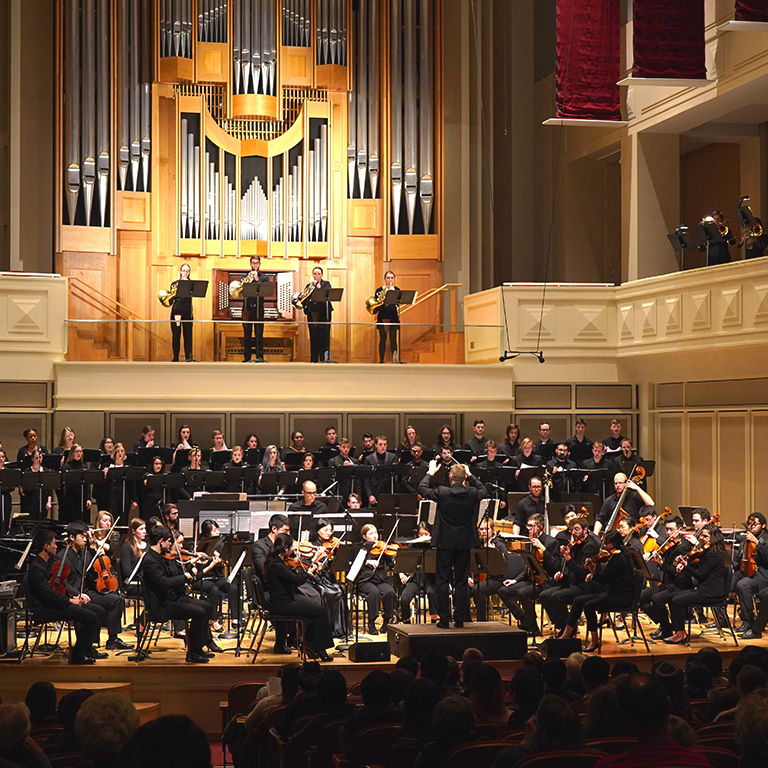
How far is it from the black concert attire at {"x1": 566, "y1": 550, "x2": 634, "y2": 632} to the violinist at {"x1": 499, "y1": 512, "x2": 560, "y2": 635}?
68 cm

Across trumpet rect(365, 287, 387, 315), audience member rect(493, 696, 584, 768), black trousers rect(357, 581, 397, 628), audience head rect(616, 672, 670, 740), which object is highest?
trumpet rect(365, 287, 387, 315)

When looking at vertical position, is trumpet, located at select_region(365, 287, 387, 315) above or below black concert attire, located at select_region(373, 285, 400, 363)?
above

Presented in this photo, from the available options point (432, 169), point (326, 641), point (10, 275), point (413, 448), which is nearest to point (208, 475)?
point (413, 448)

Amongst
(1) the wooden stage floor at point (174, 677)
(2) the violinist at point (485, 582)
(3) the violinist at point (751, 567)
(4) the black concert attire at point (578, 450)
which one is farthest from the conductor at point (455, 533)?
(4) the black concert attire at point (578, 450)

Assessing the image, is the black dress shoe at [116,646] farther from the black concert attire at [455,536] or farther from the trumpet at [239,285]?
the trumpet at [239,285]

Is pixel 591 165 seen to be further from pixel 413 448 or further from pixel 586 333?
pixel 413 448

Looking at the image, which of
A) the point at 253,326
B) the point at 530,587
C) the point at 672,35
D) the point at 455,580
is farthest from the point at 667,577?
the point at 253,326

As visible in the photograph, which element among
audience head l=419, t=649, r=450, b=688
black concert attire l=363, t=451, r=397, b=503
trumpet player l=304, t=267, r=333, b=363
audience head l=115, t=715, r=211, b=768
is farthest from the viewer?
trumpet player l=304, t=267, r=333, b=363

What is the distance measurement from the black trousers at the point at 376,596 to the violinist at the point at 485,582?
2.42 ft

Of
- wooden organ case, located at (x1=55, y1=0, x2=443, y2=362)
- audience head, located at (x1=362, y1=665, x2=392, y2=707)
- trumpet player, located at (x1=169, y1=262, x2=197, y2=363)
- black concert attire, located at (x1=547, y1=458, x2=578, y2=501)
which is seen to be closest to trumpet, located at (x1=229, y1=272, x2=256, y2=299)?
trumpet player, located at (x1=169, y1=262, x2=197, y2=363)

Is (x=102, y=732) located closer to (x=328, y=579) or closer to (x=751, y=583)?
(x=328, y=579)

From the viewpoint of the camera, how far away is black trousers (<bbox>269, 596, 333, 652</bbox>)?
8617 mm

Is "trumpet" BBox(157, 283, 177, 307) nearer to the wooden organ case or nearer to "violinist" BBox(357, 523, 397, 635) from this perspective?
the wooden organ case

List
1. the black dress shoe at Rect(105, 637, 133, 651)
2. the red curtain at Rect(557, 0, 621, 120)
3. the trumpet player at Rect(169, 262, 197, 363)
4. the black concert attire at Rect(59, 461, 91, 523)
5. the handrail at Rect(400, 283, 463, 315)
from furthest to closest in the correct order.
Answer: the handrail at Rect(400, 283, 463, 315)
the trumpet player at Rect(169, 262, 197, 363)
the red curtain at Rect(557, 0, 621, 120)
the black concert attire at Rect(59, 461, 91, 523)
the black dress shoe at Rect(105, 637, 133, 651)
